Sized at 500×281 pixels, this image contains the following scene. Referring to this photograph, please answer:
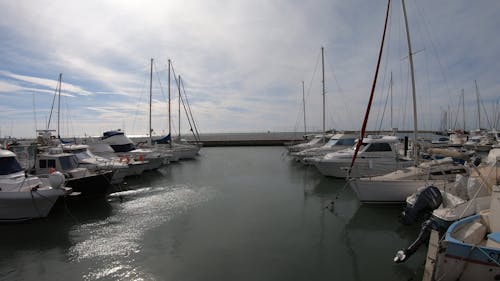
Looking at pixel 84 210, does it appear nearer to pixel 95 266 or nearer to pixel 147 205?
pixel 147 205

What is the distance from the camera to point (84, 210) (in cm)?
1338

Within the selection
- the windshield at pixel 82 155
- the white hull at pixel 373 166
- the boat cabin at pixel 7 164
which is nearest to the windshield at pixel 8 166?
the boat cabin at pixel 7 164

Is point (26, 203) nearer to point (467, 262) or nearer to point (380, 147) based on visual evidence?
point (467, 262)

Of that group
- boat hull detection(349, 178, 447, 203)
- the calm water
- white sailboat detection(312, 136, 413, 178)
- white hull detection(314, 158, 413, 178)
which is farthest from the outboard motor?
white sailboat detection(312, 136, 413, 178)

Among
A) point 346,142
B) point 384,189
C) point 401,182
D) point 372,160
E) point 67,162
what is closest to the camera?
point 401,182

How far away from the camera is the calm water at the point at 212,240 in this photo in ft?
24.4

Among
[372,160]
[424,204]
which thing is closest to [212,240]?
[424,204]

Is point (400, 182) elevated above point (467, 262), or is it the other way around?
point (400, 182)

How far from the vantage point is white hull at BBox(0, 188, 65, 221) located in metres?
10.6

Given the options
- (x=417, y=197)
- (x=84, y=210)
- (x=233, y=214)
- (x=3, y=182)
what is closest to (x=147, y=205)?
(x=84, y=210)

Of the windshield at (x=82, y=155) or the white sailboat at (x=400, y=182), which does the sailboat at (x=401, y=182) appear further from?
the windshield at (x=82, y=155)

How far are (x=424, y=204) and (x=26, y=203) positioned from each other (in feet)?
49.4

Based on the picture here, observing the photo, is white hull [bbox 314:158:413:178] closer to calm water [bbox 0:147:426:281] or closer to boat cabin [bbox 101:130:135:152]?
calm water [bbox 0:147:426:281]

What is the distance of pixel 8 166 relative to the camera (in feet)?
39.8
